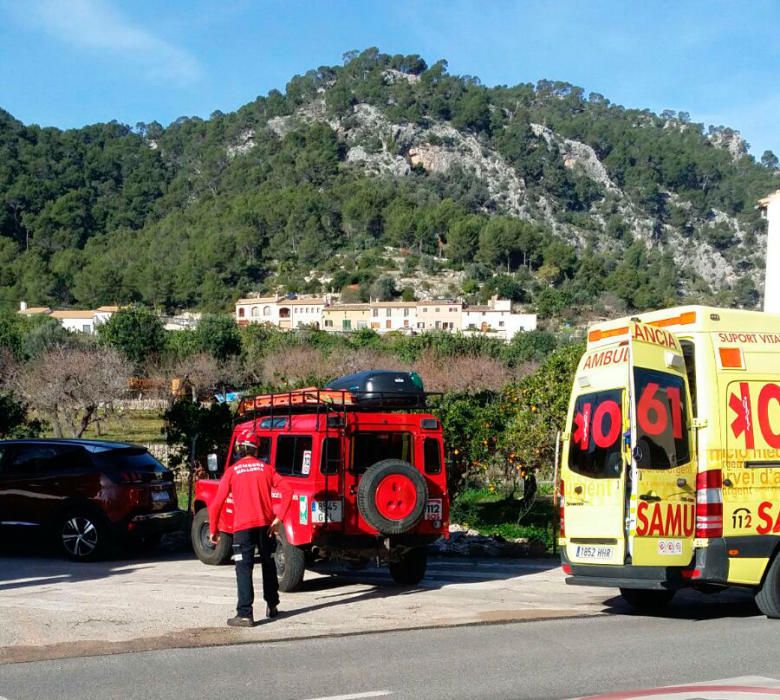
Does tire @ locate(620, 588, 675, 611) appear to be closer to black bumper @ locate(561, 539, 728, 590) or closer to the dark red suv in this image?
black bumper @ locate(561, 539, 728, 590)

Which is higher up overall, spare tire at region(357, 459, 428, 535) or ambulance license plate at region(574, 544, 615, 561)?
spare tire at region(357, 459, 428, 535)

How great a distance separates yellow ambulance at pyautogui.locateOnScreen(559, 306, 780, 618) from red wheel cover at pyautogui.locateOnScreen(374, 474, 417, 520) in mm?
1828

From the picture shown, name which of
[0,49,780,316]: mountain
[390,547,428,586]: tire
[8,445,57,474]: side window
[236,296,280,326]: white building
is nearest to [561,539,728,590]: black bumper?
[390,547,428,586]: tire

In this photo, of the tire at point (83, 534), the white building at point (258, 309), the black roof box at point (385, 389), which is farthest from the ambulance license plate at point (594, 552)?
the white building at point (258, 309)

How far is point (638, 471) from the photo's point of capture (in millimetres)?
8820

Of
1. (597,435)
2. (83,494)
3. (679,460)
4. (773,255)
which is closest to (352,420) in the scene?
(597,435)

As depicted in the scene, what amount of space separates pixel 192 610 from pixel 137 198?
183230 millimetres

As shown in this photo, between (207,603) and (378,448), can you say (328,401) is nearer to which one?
(378,448)

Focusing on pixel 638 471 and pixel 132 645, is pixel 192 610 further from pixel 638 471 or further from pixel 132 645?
pixel 638 471

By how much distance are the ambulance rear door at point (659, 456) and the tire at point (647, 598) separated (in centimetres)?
130

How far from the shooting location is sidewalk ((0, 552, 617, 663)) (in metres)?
8.45

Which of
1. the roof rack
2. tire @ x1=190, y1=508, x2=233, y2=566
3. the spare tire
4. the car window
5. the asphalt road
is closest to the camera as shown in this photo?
the asphalt road

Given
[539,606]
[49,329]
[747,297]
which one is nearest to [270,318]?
[49,329]

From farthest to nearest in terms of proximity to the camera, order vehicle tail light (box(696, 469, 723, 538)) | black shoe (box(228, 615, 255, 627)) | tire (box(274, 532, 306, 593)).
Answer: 1. tire (box(274, 532, 306, 593))
2. vehicle tail light (box(696, 469, 723, 538))
3. black shoe (box(228, 615, 255, 627))
